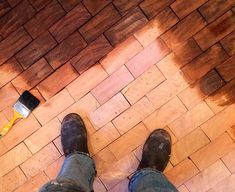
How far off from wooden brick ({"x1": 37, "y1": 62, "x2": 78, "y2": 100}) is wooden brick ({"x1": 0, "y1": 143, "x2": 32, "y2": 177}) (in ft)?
1.07

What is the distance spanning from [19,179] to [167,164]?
0.84m

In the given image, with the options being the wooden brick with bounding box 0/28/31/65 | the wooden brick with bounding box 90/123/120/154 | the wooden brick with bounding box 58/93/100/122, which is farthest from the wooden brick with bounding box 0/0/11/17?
the wooden brick with bounding box 90/123/120/154

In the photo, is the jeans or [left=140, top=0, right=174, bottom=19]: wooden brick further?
[left=140, top=0, right=174, bottom=19]: wooden brick

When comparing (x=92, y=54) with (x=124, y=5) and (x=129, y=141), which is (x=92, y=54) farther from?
(x=129, y=141)

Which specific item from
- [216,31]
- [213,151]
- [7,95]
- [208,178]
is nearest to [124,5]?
[216,31]

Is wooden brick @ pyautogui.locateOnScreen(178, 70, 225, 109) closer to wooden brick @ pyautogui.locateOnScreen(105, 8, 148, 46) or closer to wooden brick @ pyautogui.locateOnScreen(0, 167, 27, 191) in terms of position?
wooden brick @ pyautogui.locateOnScreen(105, 8, 148, 46)

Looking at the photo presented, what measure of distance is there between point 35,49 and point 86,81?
13.7 inches

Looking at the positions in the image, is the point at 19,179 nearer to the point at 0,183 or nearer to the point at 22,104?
the point at 0,183

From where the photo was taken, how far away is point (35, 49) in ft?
6.65

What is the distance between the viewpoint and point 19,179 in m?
2.02

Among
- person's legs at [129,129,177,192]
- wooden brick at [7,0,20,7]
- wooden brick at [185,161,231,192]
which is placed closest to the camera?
person's legs at [129,129,177,192]

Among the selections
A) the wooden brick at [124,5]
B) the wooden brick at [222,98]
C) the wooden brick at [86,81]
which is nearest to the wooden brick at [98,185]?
the wooden brick at [86,81]

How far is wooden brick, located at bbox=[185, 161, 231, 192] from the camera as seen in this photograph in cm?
194

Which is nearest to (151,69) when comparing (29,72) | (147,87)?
(147,87)
